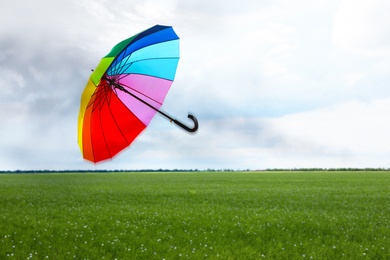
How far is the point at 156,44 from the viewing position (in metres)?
9.06

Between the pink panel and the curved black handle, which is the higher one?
the pink panel

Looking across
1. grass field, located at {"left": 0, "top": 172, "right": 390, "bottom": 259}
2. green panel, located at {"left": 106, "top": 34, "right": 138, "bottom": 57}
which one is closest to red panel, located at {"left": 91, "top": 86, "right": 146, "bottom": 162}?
green panel, located at {"left": 106, "top": 34, "right": 138, "bottom": 57}

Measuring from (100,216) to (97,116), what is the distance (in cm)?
790

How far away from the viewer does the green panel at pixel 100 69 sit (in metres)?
7.48

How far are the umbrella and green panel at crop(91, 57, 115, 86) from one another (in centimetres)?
45

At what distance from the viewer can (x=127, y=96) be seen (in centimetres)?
917

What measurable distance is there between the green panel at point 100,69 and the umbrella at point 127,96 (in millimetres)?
455

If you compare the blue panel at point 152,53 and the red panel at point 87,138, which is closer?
the blue panel at point 152,53

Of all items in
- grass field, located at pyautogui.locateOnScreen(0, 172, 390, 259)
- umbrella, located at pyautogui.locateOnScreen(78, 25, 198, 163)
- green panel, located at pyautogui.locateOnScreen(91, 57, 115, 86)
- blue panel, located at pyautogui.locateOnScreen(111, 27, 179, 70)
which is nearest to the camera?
green panel, located at pyautogui.locateOnScreen(91, 57, 115, 86)

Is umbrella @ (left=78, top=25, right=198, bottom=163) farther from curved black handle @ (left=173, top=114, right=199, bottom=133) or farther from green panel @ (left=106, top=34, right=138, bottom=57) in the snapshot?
curved black handle @ (left=173, top=114, right=199, bottom=133)

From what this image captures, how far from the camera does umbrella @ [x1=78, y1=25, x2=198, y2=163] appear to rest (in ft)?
28.5

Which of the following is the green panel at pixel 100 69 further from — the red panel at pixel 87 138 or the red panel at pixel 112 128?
the red panel at pixel 87 138

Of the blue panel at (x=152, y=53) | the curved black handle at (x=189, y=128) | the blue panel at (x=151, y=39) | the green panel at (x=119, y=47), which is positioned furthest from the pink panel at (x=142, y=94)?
the curved black handle at (x=189, y=128)

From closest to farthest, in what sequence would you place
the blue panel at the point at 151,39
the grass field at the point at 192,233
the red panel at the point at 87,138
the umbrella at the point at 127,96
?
the blue panel at the point at 151,39
the umbrella at the point at 127,96
the red panel at the point at 87,138
the grass field at the point at 192,233
